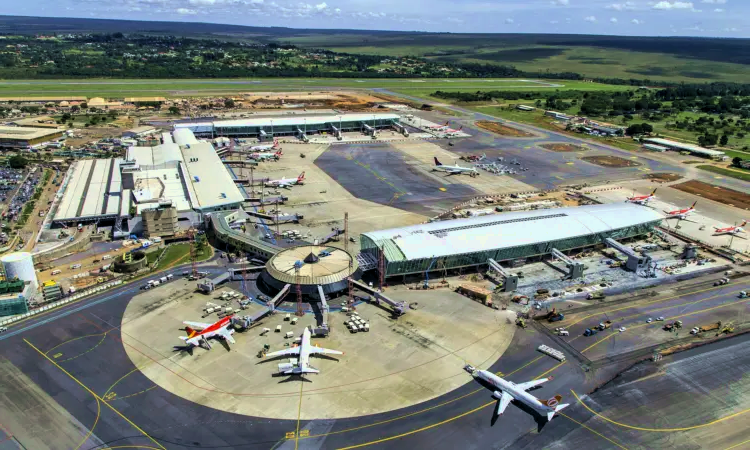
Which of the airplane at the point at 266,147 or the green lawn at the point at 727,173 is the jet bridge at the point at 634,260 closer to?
the green lawn at the point at 727,173

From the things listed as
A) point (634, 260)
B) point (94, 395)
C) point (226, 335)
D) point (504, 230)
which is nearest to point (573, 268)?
point (634, 260)

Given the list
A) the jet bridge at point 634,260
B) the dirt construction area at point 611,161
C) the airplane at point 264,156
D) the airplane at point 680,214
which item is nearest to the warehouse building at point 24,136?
the airplane at point 264,156

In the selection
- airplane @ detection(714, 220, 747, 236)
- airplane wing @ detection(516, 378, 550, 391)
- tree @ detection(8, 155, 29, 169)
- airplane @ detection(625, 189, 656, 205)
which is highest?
airplane @ detection(714, 220, 747, 236)

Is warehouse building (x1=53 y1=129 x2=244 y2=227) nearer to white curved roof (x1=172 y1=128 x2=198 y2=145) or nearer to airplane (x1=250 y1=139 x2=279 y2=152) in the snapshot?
white curved roof (x1=172 y1=128 x2=198 y2=145)

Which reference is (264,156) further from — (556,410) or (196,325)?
(556,410)

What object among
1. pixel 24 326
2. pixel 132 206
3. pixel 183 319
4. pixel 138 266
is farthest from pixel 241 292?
pixel 132 206

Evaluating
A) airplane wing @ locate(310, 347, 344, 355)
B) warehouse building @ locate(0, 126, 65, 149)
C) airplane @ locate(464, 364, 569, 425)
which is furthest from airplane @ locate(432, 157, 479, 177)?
warehouse building @ locate(0, 126, 65, 149)

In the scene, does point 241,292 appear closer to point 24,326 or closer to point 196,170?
point 24,326
